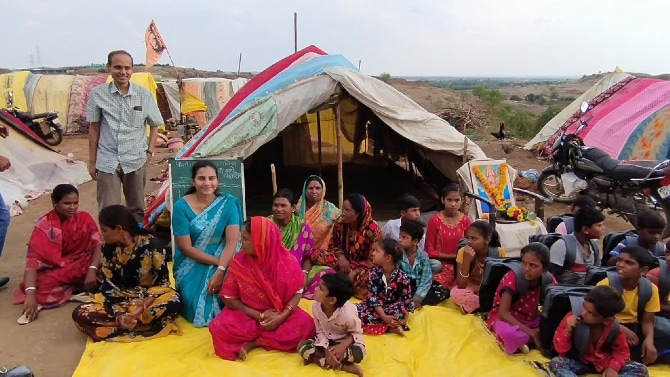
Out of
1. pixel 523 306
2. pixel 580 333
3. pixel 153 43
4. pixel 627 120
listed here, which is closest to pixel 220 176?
pixel 523 306

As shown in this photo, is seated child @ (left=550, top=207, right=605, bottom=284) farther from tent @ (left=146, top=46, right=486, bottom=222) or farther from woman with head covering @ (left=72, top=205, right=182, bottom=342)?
woman with head covering @ (left=72, top=205, right=182, bottom=342)

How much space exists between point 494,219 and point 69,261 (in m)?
3.39

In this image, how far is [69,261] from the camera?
391 centimetres

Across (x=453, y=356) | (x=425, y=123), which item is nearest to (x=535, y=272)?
(x=453, y=356)

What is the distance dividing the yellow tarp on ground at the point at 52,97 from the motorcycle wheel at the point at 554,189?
41.0 ft

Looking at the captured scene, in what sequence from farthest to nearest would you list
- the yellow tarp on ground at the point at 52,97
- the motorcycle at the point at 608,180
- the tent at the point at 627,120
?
1. the yellow tarp on ground at the point at 52,97
2. the tent at the point at 627,120
3. the motorcycle at the point at 608,180

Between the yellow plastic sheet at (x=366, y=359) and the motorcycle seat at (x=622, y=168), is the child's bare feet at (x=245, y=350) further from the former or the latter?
the motorcycle seat at (x=622, y=168)

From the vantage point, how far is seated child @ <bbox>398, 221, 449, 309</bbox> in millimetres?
3615

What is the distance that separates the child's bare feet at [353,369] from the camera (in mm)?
2902

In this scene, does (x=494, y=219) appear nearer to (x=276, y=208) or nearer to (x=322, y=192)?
(x=322, y=192)

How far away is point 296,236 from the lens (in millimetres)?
4012

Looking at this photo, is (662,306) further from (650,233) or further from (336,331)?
(336,331)

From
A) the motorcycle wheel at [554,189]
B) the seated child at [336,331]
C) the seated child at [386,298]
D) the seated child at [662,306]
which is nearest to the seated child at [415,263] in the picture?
the seated child at [386,298]

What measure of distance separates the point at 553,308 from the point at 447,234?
4.03ft
